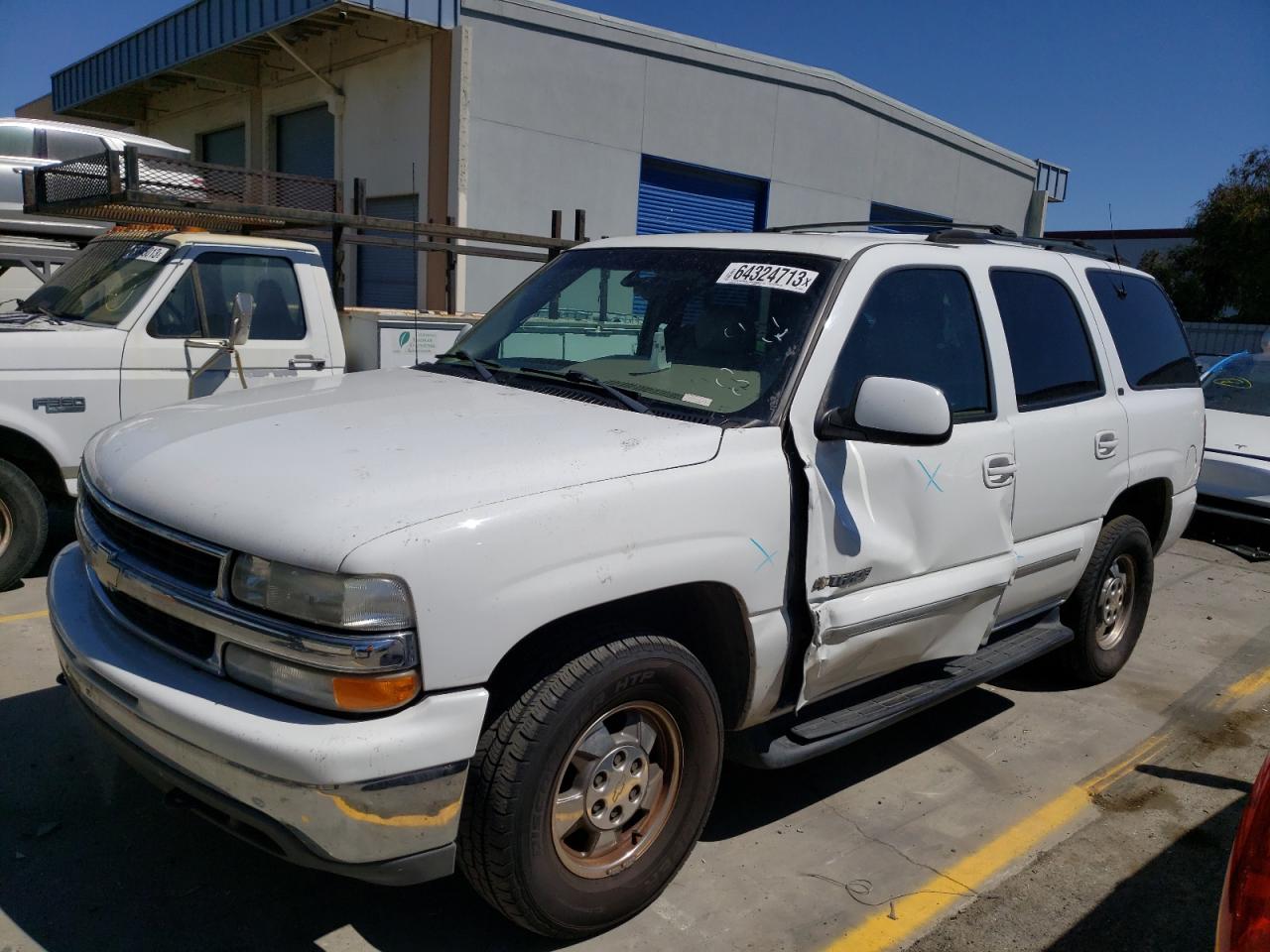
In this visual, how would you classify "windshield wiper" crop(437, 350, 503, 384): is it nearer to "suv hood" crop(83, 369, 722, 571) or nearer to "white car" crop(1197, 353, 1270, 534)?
"suv hood" crop(83, 369, 722, 571)

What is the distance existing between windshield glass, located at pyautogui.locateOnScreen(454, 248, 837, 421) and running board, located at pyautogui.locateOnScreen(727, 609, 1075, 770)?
1.06 meters

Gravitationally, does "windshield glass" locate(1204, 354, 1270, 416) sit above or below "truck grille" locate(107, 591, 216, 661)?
above

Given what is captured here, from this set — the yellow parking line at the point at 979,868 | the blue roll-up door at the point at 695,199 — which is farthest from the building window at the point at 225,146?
the yellow parking line at the point at 979,868

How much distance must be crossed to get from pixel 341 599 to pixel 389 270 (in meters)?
15.5

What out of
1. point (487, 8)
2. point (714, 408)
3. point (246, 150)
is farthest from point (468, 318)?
point (246, 150)

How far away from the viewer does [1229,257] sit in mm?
28359

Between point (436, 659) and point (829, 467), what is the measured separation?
140cm

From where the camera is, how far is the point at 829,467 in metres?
3.15

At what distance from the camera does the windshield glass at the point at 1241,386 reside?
9.26 m

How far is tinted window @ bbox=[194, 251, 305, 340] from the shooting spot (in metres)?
6.38

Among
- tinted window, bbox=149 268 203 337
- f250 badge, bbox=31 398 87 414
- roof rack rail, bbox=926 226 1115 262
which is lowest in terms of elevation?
f250 badge, bbox=31 398 87 414

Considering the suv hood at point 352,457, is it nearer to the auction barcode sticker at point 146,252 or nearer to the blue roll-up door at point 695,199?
the auction barcode sticker at point 146,252

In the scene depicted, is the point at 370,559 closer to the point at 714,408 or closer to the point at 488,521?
the point at 488,521

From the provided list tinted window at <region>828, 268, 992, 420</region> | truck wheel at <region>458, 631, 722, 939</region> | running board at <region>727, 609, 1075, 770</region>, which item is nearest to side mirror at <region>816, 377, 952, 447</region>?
tinted window at <region>828, 268, 992, 420</region>
